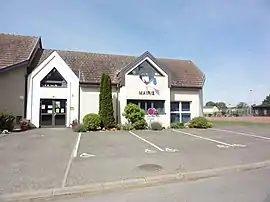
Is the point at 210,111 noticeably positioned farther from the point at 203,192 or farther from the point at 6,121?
the point at 203,192

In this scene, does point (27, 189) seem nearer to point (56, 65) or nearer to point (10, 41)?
point (56, 65)

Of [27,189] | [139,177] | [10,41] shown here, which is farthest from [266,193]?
[10,41]

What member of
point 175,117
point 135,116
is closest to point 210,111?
point 175,117

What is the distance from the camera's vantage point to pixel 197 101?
27.3m

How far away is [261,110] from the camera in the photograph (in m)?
72.0

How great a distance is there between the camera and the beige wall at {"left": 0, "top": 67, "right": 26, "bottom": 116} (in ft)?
74.1

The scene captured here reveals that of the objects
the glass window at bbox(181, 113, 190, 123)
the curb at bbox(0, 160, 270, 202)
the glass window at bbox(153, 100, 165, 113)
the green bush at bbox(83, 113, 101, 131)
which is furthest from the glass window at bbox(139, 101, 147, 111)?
the curb at bbox(0, 160, 270, 202)

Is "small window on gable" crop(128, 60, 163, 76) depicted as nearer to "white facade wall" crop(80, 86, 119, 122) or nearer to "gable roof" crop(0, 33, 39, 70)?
"white facade wall" crop(80, 86, 119, 122)

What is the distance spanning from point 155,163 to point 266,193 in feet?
12.6

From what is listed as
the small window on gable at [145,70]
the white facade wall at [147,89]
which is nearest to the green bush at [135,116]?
the white facade wall at [147,89]

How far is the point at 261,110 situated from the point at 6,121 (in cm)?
6586

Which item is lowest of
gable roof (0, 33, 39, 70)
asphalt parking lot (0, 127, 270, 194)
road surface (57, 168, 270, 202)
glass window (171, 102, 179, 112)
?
road surface (57, 168, 270, 202)

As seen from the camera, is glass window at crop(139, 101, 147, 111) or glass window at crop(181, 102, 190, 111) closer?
glass window at crop(139, 101, 147, 111)

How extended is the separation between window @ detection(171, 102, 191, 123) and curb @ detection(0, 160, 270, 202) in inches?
684
